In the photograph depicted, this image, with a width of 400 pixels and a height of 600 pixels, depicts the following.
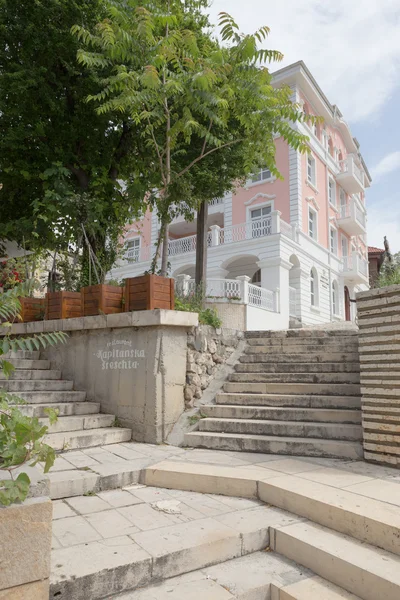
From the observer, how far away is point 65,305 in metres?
6.80

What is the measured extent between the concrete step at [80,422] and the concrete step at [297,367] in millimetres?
2269

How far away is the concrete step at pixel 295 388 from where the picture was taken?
5.70 metres

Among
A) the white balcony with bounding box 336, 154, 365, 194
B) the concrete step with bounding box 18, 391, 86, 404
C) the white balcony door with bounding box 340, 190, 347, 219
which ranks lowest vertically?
the concrete step with bounding box 18, 391, 86, 404

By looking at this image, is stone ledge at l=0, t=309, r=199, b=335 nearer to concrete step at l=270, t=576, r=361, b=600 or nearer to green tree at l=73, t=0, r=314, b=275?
green tree at l=73, t=0, r=314, b=275

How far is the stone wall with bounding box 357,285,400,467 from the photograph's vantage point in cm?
422

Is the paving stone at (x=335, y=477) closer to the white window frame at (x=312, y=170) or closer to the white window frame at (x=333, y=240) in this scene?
the white window frame at (x=312, y=170)

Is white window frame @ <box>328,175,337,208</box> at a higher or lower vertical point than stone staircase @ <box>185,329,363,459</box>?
higher

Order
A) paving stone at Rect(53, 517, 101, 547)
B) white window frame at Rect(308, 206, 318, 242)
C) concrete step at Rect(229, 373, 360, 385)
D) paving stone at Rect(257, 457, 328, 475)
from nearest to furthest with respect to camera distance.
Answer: paving stone at Rect(53, 517, 101, 547) < paving stone at Rect(257, 457, 328, 475) < concrete step at Rect(229, 373, 360, 385) < white window frame at Rect(308, 206, 318, 242)

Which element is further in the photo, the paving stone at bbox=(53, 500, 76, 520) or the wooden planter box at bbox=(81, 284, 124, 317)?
the wooden planter box at bbox=(81, 284, 124, 317)

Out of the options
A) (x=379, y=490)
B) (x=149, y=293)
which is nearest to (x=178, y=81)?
(x=149, y=293)

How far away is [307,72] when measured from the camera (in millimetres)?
20922

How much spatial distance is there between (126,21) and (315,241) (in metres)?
16.9

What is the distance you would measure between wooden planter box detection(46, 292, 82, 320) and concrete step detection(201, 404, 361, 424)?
106 inches

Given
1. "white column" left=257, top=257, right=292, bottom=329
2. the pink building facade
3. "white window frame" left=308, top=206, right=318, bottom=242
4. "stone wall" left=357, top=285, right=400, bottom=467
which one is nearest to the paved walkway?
"stone wall" left=357, top=285, right=400, bottom=467
